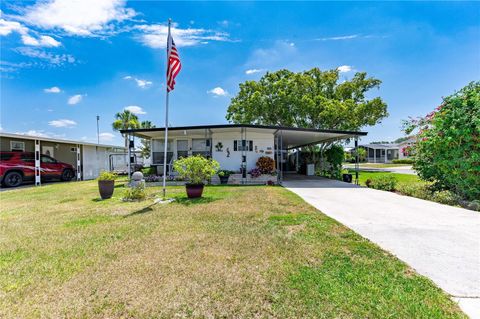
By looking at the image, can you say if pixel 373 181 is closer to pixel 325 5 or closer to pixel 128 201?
pixel 325 5

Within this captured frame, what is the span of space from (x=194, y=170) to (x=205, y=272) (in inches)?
194

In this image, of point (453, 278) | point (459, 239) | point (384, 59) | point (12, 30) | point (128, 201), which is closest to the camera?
point (453, 278)

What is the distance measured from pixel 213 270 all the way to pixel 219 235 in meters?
1.27

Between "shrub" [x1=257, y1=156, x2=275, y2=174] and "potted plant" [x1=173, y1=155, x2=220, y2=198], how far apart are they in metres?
5.16

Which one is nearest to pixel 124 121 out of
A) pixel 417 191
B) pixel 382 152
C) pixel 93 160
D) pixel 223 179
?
pixel 93 160

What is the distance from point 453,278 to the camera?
2.63 m

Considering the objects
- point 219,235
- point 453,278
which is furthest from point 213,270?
point 453,278

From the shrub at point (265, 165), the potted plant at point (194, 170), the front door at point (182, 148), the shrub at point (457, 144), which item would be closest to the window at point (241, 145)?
the shrub at point (265, 165)

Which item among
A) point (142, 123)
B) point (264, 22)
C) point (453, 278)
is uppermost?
point (264, 22)

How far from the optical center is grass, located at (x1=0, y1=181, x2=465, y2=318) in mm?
2115

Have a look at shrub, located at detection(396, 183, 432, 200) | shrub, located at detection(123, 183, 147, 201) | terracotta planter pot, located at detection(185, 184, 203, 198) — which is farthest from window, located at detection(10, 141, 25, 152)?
shrub, located at detection(396, 183, 432, 200)

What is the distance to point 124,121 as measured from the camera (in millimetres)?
26562

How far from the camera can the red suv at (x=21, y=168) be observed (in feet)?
39.4

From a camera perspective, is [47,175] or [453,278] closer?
[453,278]
